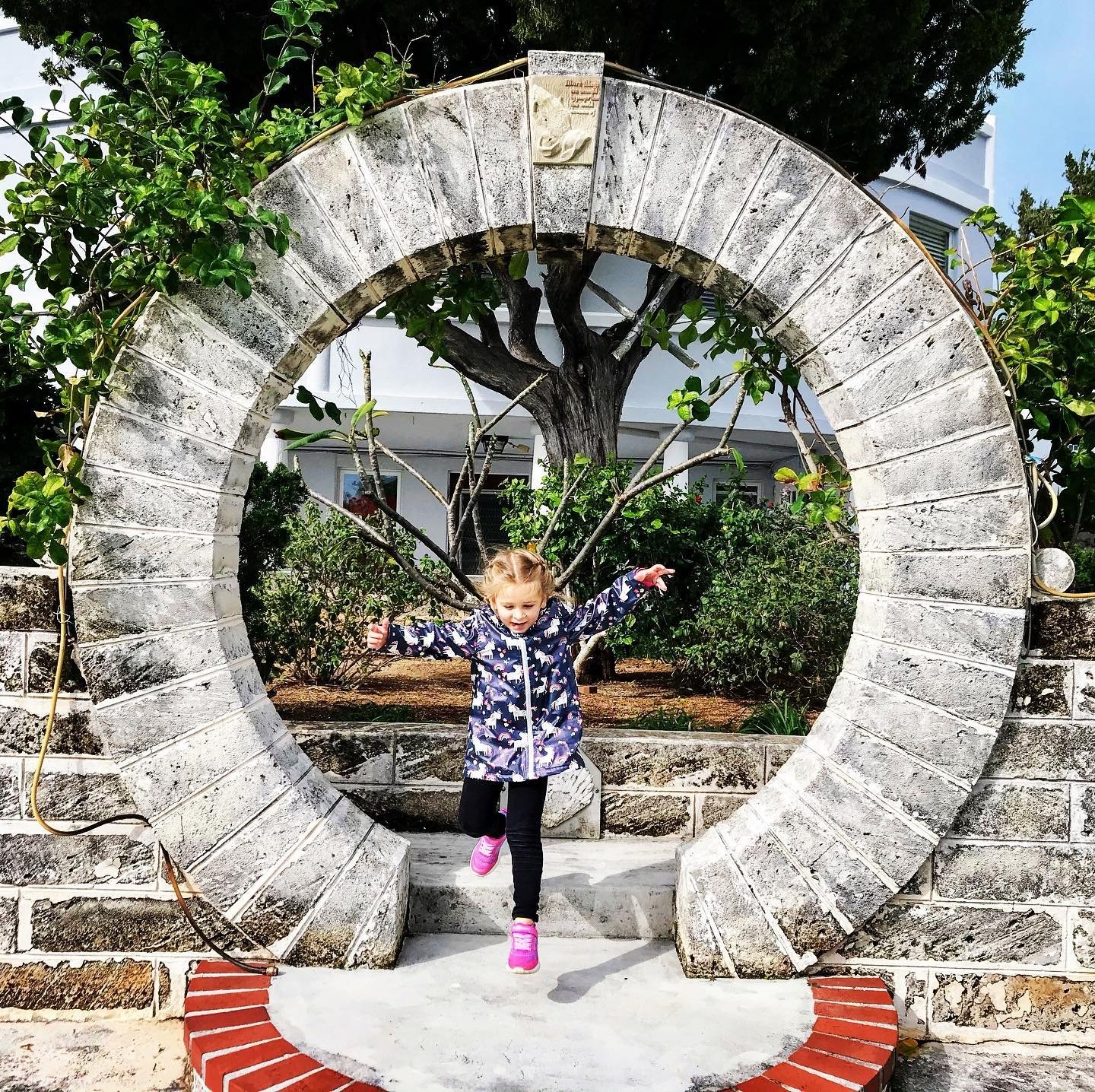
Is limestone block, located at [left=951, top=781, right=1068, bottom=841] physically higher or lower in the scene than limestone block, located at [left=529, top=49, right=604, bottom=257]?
lower

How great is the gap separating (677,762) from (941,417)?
1916mm

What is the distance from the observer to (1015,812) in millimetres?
3162

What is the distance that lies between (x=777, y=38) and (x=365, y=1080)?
565 centimetres

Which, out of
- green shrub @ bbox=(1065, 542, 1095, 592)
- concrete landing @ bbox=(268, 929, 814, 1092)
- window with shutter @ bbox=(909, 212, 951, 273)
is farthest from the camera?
window with shutter @ bbox=(909, 212, 951, 273)

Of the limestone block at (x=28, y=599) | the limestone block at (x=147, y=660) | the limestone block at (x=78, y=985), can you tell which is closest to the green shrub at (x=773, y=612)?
the limestone block at (x=147, y=660)

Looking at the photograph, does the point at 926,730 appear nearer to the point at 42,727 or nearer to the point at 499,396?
the point at 42,727

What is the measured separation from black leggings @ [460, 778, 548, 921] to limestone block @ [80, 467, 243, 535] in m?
1.20

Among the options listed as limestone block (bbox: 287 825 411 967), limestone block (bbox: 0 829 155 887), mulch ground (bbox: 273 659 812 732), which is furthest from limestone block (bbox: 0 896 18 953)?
mulch ground (bbox: 273 659 812 732)

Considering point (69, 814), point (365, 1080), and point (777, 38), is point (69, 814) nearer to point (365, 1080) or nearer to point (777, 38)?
point (365, 1080)

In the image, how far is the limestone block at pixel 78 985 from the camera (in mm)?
3174

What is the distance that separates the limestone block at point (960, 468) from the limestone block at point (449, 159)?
1.47 metres

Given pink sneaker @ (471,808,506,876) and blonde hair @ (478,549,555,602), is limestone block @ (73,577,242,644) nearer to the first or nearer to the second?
blonde hair @ (478,549,555,602)

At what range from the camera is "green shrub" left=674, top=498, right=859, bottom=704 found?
19.3 ft

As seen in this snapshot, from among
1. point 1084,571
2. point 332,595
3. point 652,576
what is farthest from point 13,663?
point 1084,571
